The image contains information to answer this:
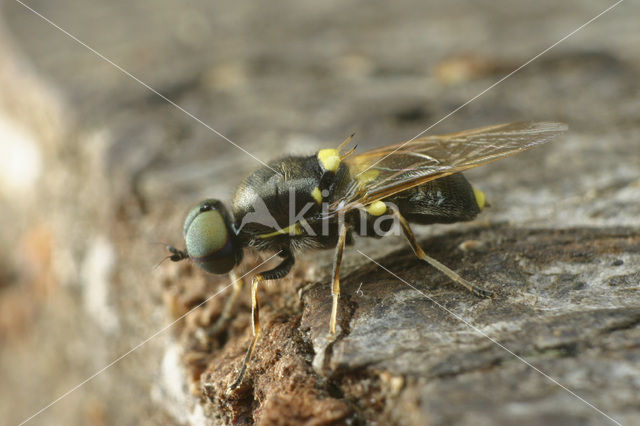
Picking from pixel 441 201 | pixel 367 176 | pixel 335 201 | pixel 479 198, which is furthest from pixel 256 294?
pixel 479 198

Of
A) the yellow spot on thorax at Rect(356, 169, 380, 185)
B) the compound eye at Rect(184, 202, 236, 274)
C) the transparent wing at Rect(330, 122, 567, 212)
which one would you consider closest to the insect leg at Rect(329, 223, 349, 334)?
the transparent wing at Rect(330, 122, 567, 212)

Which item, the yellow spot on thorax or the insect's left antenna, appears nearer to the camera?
the insect's left antenna

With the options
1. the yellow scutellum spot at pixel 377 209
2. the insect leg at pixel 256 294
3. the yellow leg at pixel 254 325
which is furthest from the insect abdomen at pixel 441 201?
the yellow leg at pixel 254 325

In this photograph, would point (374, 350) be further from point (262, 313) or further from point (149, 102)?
point (149, 102)

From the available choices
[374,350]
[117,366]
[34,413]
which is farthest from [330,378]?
[34,413]

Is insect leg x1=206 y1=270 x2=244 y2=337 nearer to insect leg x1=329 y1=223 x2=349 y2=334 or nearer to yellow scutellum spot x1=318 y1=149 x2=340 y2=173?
insect leg x1=329 y1=223 x2=349 y2=334

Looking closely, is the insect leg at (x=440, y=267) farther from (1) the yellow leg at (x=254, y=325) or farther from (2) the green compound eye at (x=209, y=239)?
(2) the green compound eye at (x=209, y=239)

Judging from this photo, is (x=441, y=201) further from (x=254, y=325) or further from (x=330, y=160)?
(x=254, y=325)

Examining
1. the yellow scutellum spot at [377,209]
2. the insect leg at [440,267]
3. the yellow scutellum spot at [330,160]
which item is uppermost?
the yellow scutellum spot at [330,160]

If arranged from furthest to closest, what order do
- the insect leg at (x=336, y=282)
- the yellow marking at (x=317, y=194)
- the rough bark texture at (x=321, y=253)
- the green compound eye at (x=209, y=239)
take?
the yellow marking at (x=317, y=194) < the green compound eye at (x=209, y=239) < the insect leg at (x=336, y=282) < the rough bark texture at (x=321, y=253)
